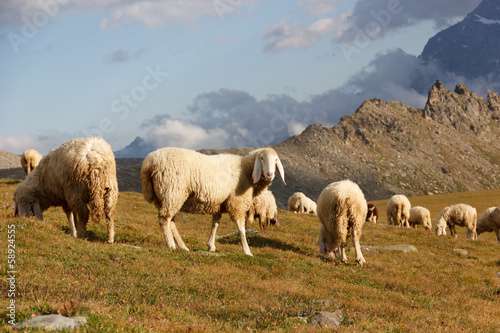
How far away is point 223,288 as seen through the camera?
10688mm

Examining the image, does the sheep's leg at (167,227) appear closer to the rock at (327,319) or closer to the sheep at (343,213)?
the sheep at (343,213)

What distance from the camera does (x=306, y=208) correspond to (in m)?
47.6

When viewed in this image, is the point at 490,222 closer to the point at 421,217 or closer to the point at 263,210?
the point at 421,217

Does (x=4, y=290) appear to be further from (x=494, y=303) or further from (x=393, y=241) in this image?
(x=393, y=241)

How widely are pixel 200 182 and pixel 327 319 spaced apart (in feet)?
26.1

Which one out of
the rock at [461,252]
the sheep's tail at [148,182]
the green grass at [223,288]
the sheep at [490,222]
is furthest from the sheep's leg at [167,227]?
the sheep at [490,222]

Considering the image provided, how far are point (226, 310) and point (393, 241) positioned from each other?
1956 centimetres

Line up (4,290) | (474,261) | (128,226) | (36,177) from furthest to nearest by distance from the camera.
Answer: (474,261) → (128,226) → (36,177) → (4,290)

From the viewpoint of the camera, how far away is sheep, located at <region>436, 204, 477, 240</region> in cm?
3919

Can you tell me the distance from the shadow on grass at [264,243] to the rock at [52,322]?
13.7 meters

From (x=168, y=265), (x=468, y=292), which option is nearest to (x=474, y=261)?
(x=468, y=292)

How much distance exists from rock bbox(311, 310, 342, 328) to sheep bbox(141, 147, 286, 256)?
278 inches

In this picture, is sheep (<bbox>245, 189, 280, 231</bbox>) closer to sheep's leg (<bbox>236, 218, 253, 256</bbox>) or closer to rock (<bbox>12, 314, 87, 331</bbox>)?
sheep's leg (<bbox>236, 218, 253, 256</bbox>)

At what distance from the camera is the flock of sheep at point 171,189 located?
1427cm
